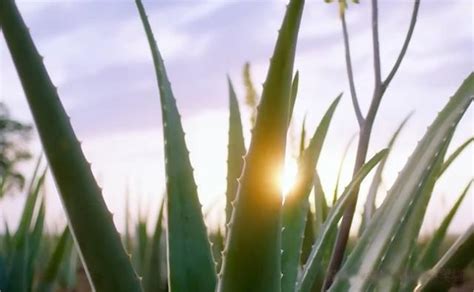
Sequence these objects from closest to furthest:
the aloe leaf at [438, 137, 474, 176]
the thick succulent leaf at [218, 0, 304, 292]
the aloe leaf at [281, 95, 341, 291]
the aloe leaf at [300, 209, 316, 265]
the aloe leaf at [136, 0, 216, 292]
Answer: the thick succulent leaf at [218, 0, 304, 292], the aloe leaf at [136, 0, 216, 292], the aloe leaf at [281, 95, 341, 291], the aloe leaf at [438, 137, 474, 176], the aloe leaf at [300, 209, 316, 265]

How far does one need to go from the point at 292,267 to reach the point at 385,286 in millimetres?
158

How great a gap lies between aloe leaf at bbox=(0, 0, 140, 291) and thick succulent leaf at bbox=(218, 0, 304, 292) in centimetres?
13

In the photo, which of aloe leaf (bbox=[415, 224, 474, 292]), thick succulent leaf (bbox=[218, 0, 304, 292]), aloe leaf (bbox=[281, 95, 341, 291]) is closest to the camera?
thick succulent leaf (bbox=[218, 0, 304, 292])

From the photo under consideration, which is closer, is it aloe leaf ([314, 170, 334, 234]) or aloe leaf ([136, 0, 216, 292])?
aloe leaf ([136, 0, 216, 292])

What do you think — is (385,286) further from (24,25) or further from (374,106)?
(374,106)

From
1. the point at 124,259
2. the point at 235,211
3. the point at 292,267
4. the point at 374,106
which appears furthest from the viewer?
the point at 374,106

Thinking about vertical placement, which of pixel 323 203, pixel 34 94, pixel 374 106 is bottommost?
pixel 34 94

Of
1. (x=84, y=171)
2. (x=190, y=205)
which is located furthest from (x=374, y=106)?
(x=84, y=171)

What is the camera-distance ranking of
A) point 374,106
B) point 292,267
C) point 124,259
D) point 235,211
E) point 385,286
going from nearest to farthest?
1. point 235,211
2. point 124,259
3. point 385,286
4. point 292,267
5. point 374,106

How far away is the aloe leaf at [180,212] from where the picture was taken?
933 millimetres

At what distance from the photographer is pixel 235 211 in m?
0.77

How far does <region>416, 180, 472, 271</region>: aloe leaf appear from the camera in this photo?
5.66 feet

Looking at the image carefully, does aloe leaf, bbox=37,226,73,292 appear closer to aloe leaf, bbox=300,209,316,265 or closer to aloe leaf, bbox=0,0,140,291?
aloe leaf, bbox=300,209,316,265

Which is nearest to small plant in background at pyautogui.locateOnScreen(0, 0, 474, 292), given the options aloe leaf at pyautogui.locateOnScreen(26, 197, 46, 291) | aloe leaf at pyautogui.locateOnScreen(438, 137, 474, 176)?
aloe leaf at pyautogui.locateOnScreen(438, 137, 474, 176)
